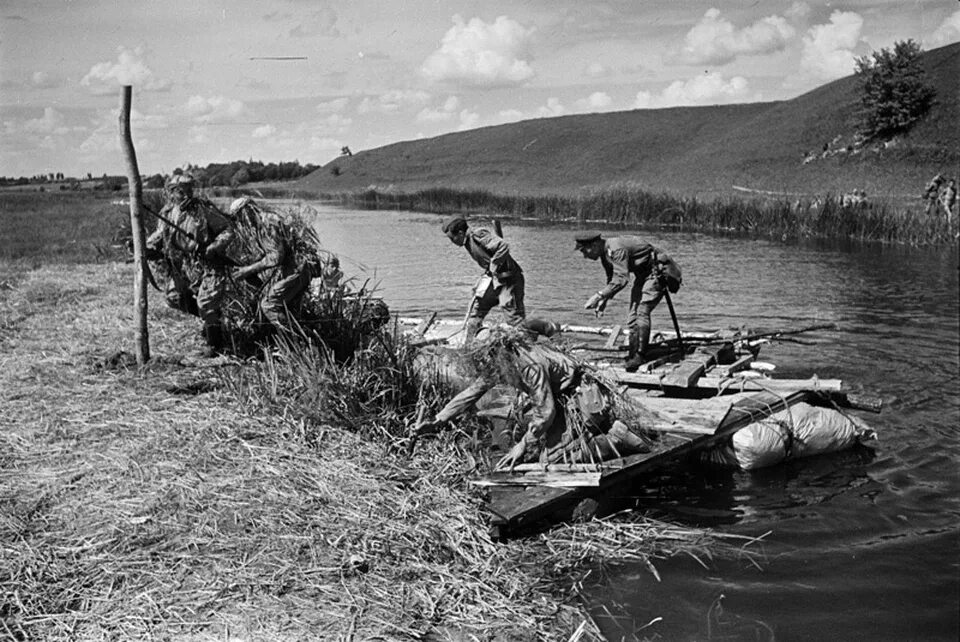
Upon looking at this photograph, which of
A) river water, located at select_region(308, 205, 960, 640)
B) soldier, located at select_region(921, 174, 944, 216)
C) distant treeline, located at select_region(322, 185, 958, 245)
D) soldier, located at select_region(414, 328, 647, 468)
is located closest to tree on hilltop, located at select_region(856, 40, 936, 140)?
distant treeline, located at select_region(322, 185, 958, 245)

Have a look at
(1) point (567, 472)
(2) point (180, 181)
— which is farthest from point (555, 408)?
(2) point (180, 181)

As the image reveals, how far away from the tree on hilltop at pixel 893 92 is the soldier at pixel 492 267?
43.7 m

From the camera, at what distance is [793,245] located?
27062 mm

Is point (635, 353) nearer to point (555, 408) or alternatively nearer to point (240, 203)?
point (555, 408)

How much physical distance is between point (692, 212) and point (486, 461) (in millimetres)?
28923

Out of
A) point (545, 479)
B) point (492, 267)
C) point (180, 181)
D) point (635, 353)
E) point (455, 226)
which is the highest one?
point (180, 181)

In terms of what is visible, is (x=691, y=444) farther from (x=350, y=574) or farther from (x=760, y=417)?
(x=350, y=574)

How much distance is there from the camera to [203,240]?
10.2 m

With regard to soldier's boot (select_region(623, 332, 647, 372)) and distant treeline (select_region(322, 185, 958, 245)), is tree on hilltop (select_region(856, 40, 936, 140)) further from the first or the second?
soldier's boot (select_region(623, 332, 647, 372))

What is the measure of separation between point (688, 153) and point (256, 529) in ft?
203

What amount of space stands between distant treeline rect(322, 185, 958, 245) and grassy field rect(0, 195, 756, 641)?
63.3ft

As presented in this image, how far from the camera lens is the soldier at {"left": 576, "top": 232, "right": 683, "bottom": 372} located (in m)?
10.6

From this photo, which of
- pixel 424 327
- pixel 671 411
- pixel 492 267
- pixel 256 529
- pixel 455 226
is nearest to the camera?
pixel 256 529

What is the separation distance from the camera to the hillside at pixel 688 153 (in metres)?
44.2
